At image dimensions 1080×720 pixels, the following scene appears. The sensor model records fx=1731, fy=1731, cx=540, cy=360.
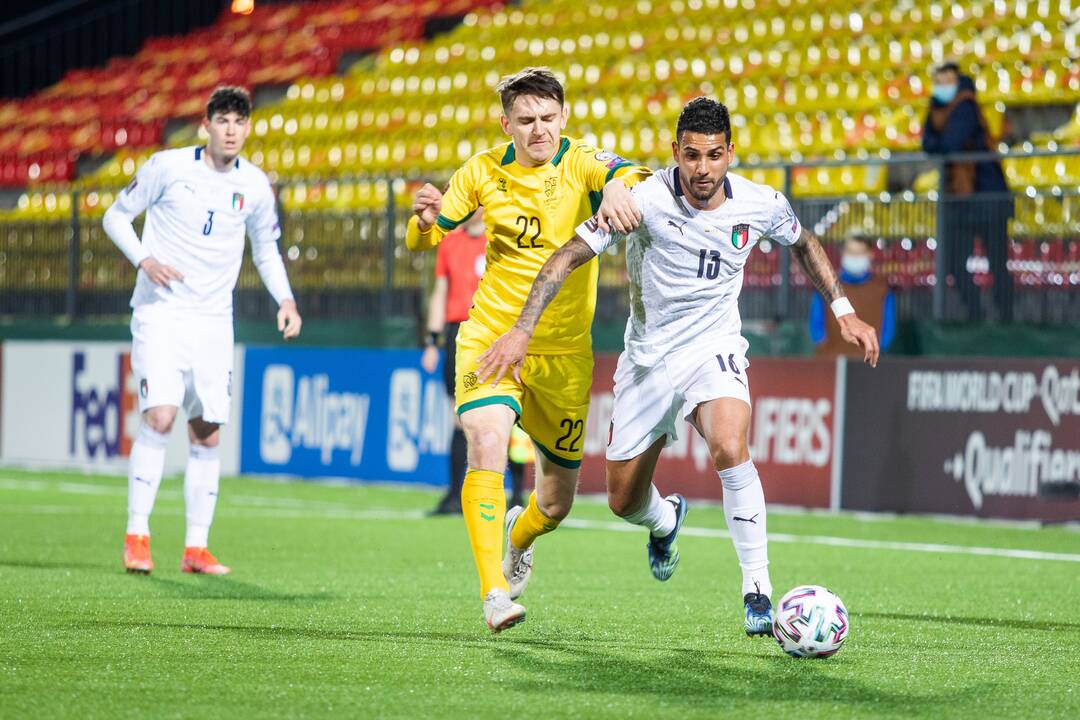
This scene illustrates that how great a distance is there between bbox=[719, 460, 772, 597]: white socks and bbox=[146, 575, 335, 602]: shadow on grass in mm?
2102

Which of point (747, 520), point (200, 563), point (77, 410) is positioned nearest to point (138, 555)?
point (200, 563)

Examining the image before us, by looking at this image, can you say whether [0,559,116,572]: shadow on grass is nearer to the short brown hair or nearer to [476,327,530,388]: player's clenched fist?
[476,327,530,388]: player's clenched fist

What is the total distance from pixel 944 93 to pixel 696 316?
770cm

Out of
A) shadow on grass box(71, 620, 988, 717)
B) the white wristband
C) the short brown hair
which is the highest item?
the short brown hair

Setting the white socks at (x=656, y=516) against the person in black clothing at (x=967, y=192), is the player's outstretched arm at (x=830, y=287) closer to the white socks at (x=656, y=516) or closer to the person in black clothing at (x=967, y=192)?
the white socks at (x=656, y=516)

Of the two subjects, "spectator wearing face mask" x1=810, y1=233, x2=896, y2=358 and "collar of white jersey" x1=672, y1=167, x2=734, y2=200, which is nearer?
"collar of white jersey" x1=672, y1=167, x2=734, y2=200

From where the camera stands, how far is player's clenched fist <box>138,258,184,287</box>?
27.4 feet

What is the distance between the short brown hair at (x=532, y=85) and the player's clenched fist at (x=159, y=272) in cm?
259

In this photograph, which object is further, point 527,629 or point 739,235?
point 527,629

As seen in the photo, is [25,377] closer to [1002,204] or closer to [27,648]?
[1002,204]

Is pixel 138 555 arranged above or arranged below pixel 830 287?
below

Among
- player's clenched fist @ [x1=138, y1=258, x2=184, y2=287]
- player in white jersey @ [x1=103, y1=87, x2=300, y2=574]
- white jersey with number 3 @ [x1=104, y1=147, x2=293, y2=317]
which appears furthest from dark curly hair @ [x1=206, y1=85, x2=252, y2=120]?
player's clenched fist @ [x1=138, y1=258, x2=184, y2=287]

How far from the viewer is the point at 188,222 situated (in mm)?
8695

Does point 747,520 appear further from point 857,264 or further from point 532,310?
point 857,264
